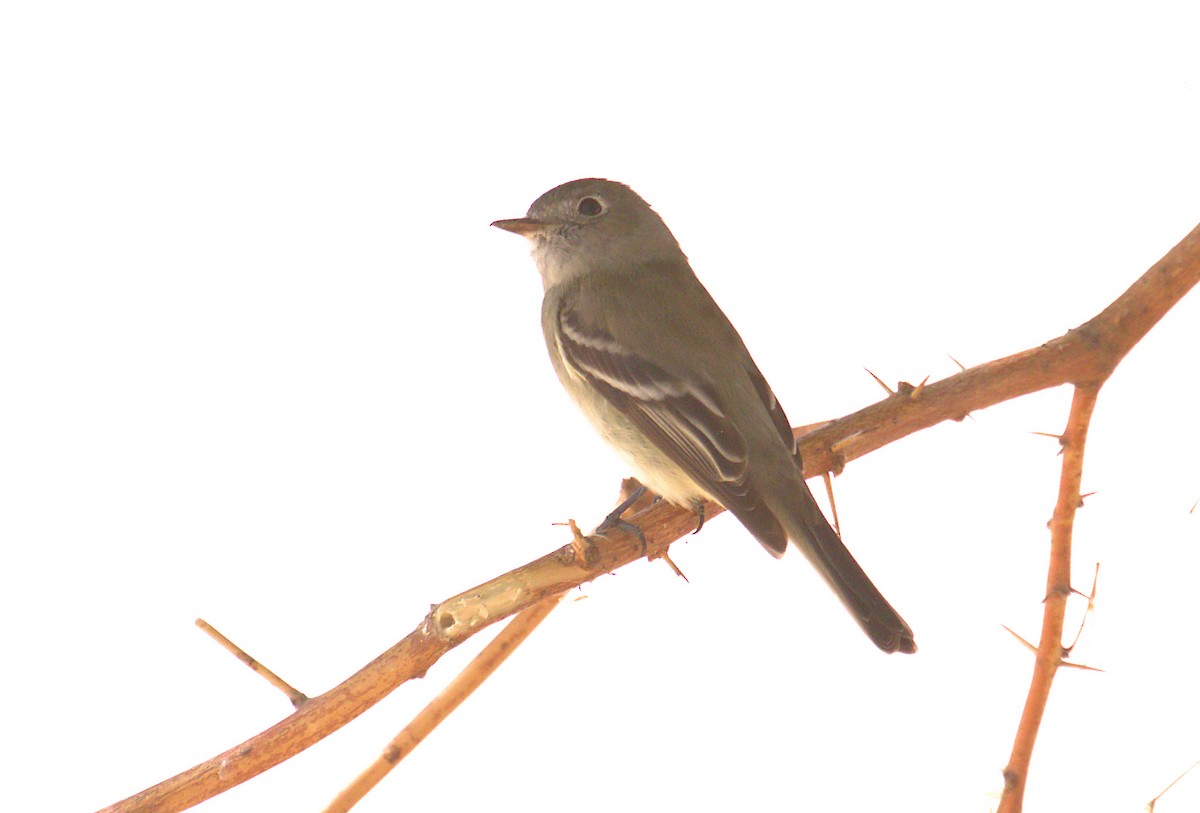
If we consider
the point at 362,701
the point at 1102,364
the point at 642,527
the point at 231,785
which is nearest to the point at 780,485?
the point at 642,527

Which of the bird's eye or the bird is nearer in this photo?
the bird

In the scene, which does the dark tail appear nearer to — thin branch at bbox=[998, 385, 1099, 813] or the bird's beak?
thin branch at bbox=[998, 385, 1099, 813]

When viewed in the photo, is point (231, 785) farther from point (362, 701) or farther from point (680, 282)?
point (680, 282)

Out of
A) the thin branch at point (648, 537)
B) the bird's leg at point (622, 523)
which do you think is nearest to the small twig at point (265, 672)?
the thin branch at point (648, 537)

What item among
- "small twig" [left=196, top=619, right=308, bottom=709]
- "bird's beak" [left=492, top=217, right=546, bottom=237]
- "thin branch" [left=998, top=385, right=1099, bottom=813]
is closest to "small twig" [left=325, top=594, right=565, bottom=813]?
"small twig" [left=196, top=619, right=308, bottom=709]

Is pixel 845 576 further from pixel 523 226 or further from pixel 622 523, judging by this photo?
pixel 523 226
